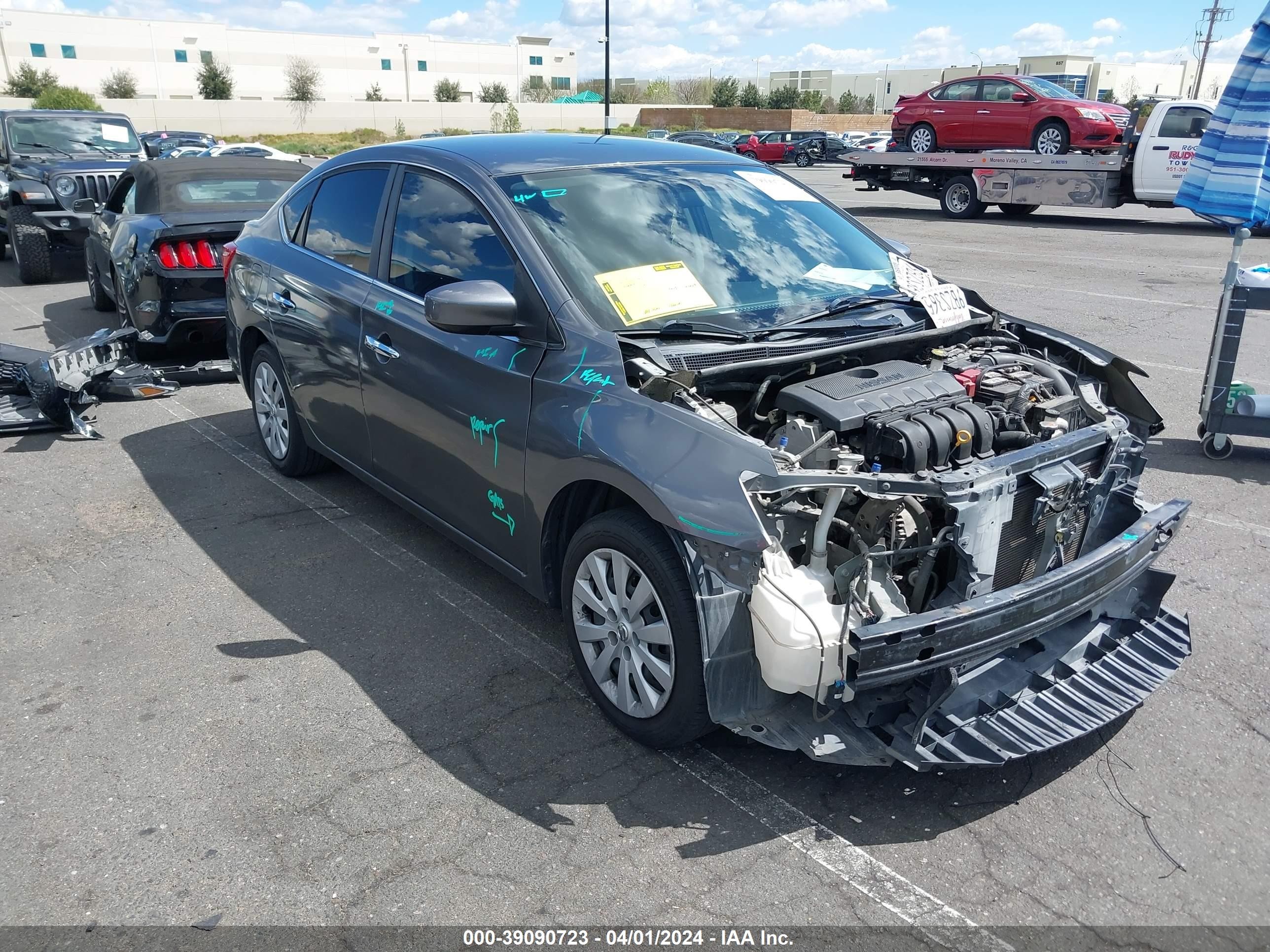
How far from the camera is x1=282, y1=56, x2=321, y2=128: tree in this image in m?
70.4

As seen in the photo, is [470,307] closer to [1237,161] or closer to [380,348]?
[380,348]

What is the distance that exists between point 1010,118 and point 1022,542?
721 inches

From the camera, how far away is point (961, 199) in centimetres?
1997

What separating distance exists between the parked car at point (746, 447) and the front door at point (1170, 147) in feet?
51.3

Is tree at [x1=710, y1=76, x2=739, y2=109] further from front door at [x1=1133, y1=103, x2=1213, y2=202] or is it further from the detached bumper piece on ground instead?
the detached bumper piece on ground

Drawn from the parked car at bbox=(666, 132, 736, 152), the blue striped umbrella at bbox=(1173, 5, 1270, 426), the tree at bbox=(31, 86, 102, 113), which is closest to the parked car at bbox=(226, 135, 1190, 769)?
the blue striped umbrella at bbox=(1173, 5, 1270, 426)

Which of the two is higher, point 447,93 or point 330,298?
point 447,93

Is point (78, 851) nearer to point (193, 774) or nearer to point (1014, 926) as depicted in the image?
point (193, 774)

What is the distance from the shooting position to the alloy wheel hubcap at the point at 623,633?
3.17 metres

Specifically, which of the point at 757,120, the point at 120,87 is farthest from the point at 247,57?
the point at 757,120

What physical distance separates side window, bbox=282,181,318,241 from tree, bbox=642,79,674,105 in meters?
106

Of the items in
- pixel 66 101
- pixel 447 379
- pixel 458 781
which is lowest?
pixel 458 781

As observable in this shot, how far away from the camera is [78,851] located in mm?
2924

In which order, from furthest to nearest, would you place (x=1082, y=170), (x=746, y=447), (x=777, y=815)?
1. (x=1082, y=170)
2. (x=777, y=815)
3. (x=746, y=447)
